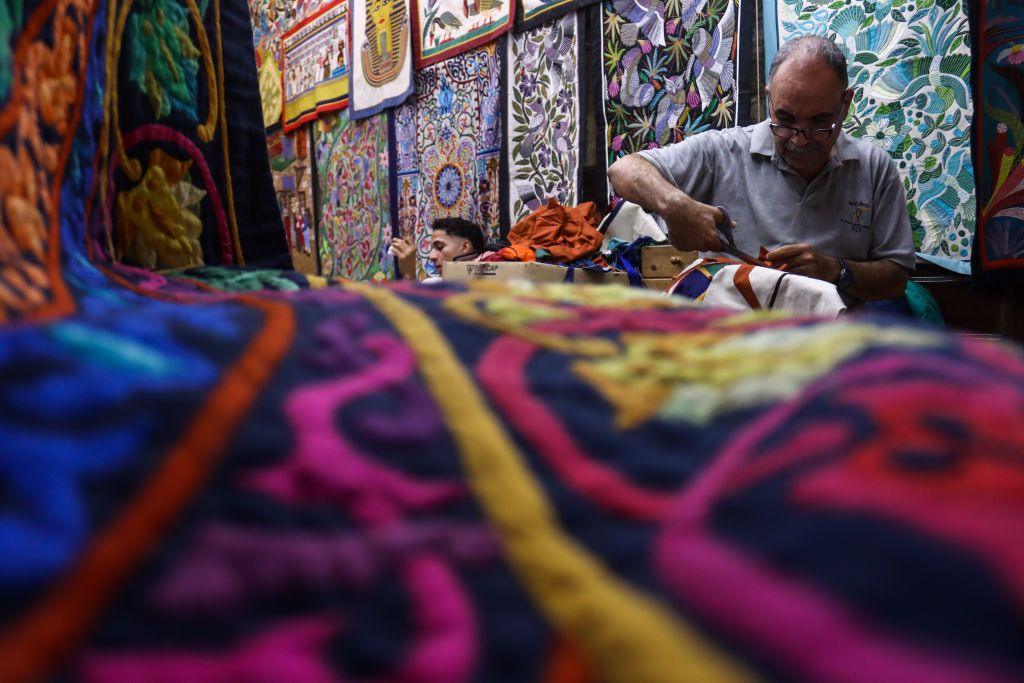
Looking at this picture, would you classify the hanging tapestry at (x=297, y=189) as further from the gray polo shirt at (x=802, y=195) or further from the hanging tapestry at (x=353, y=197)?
the gray polo shirt at (x=802, y=195)

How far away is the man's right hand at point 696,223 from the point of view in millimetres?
1633

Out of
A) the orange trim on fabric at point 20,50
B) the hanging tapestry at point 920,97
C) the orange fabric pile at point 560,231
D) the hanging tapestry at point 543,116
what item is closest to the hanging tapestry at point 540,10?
the hanging tapestry at point 543,116

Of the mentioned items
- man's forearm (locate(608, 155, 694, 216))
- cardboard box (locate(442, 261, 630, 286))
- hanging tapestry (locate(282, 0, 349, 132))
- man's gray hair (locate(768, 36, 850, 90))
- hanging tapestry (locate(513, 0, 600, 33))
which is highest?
hanging tapestry (locate(282, 0, 349, 132))

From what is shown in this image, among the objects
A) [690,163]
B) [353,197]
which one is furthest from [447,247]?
[690,163]

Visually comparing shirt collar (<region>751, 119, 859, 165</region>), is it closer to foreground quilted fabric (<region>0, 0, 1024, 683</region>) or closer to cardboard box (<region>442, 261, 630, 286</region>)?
cardboard box (<region>442, 261, 630, 286</region>)

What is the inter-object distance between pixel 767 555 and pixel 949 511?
0.05 m

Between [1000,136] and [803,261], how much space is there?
2.38ft

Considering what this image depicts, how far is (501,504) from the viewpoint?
250 millimetres

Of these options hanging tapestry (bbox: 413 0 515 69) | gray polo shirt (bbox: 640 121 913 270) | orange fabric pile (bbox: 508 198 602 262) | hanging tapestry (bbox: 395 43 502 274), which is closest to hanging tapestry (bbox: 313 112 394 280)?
hanging tapestry (bbox: 395 43 502 274)

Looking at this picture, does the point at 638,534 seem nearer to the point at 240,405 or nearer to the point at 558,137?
the point at 240,405

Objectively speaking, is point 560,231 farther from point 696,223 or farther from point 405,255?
point 696,223

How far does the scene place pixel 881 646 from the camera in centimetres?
17

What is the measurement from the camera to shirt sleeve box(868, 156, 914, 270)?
1801 millimetres

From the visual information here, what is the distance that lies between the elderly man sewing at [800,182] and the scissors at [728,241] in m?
0.03
